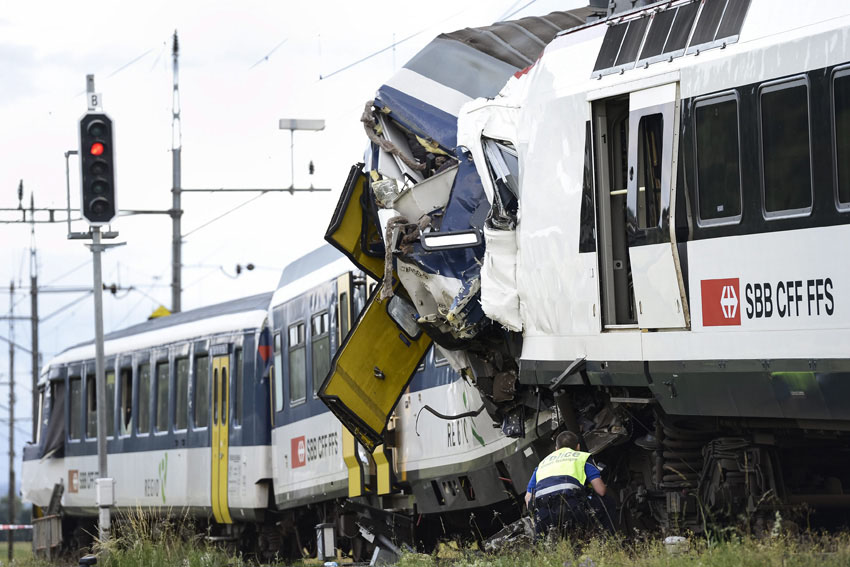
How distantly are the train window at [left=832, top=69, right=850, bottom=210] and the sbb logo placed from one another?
11082 millimetres

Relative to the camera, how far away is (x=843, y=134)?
8.41 m

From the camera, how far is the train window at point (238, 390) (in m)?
→ 21.3

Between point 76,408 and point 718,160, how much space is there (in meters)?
20.3

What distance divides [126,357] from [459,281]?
50.0ft

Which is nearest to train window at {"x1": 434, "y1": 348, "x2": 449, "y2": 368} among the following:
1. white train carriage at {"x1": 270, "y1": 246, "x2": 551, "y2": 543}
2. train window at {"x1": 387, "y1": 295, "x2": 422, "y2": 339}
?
white train carriage at {"x1": 270, "y1": 246, "x2": 551, "y2": 543}

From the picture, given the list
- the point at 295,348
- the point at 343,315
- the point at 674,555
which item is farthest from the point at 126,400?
the point at 674,555

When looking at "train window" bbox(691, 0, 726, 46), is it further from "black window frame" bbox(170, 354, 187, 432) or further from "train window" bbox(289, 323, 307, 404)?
"black window frame" bbox(170, 354, 187, 432)

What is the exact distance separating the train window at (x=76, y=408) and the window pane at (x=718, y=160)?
1974 centimetres

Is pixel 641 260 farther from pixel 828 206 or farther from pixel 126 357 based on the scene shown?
pixel 126 357

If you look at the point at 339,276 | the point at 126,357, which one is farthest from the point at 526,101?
the point at 126,357

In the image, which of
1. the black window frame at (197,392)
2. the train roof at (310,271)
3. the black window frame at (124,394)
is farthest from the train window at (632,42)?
the black window frame at (124,394)

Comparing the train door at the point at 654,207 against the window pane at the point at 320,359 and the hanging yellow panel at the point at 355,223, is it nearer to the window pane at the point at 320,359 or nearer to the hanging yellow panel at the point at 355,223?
the hanging yellow panel at the point at 355,223

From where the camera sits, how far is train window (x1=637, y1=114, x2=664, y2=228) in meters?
9.85

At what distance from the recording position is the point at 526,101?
11.2m
